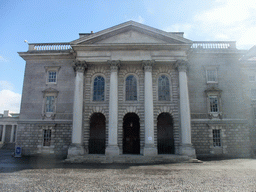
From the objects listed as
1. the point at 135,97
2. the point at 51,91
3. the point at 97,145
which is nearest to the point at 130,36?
the point at 135,97

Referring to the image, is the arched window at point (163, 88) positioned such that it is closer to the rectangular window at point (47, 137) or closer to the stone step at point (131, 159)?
the stone step at point (131, 159)

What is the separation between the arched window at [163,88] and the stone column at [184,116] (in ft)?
5.29

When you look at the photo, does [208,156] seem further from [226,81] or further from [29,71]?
[29,71]

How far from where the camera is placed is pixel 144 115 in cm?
1942

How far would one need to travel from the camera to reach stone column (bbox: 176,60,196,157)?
18.2 metres

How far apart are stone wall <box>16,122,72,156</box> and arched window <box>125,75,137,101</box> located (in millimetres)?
7279

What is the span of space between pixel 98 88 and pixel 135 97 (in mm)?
4183

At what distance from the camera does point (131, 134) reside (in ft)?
71.4

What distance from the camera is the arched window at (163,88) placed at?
20752mm

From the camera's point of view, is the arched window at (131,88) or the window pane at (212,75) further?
the window pane at (212,75)

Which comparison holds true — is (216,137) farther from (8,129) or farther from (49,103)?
(8,129)

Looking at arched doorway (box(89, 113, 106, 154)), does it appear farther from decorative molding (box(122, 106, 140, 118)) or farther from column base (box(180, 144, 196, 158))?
column base (box(180, 144, 196, 158))

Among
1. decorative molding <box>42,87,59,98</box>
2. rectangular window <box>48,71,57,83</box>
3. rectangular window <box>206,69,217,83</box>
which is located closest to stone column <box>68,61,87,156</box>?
decorative molding <box>42,87,59,98</box>

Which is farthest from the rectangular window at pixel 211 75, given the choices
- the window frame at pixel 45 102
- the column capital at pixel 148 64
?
the window frame at pixel 45 102
